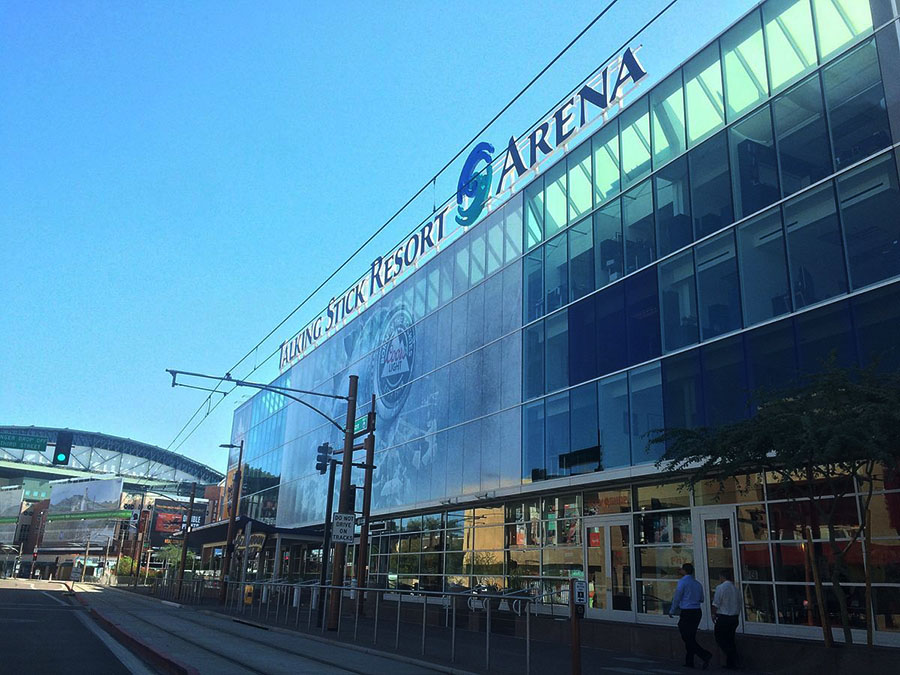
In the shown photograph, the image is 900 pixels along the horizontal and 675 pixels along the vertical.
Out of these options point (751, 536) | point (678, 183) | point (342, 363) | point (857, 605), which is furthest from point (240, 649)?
point (342, 363)

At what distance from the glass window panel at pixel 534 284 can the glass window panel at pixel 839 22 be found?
417 inches

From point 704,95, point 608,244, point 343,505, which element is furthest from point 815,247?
point 343,505

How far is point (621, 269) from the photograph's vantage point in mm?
21281

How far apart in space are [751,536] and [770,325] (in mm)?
4478

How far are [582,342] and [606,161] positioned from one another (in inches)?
216

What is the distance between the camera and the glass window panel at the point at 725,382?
16.7 meters

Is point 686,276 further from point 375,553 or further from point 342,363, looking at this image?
point 342,363

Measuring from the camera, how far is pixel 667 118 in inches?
818

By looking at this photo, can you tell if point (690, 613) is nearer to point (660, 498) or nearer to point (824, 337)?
point (660, 498)

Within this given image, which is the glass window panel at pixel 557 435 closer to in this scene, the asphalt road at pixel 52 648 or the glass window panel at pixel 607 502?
the glass window panel at pixel 607 502

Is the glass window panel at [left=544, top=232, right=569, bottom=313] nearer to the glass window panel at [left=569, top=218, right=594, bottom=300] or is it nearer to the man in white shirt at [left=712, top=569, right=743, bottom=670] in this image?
the glass window panel at [left=569, top=218, right=594, bottom=300]

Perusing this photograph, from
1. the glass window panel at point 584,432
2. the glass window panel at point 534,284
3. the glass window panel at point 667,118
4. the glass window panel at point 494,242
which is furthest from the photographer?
the glass window panel at point 494,242

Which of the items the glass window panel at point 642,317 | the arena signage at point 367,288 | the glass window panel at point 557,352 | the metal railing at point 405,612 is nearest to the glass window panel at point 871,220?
the glass window panel at point 642,317

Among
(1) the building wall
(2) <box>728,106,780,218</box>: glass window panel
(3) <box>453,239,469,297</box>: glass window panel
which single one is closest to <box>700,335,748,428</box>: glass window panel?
(1) the building wall
